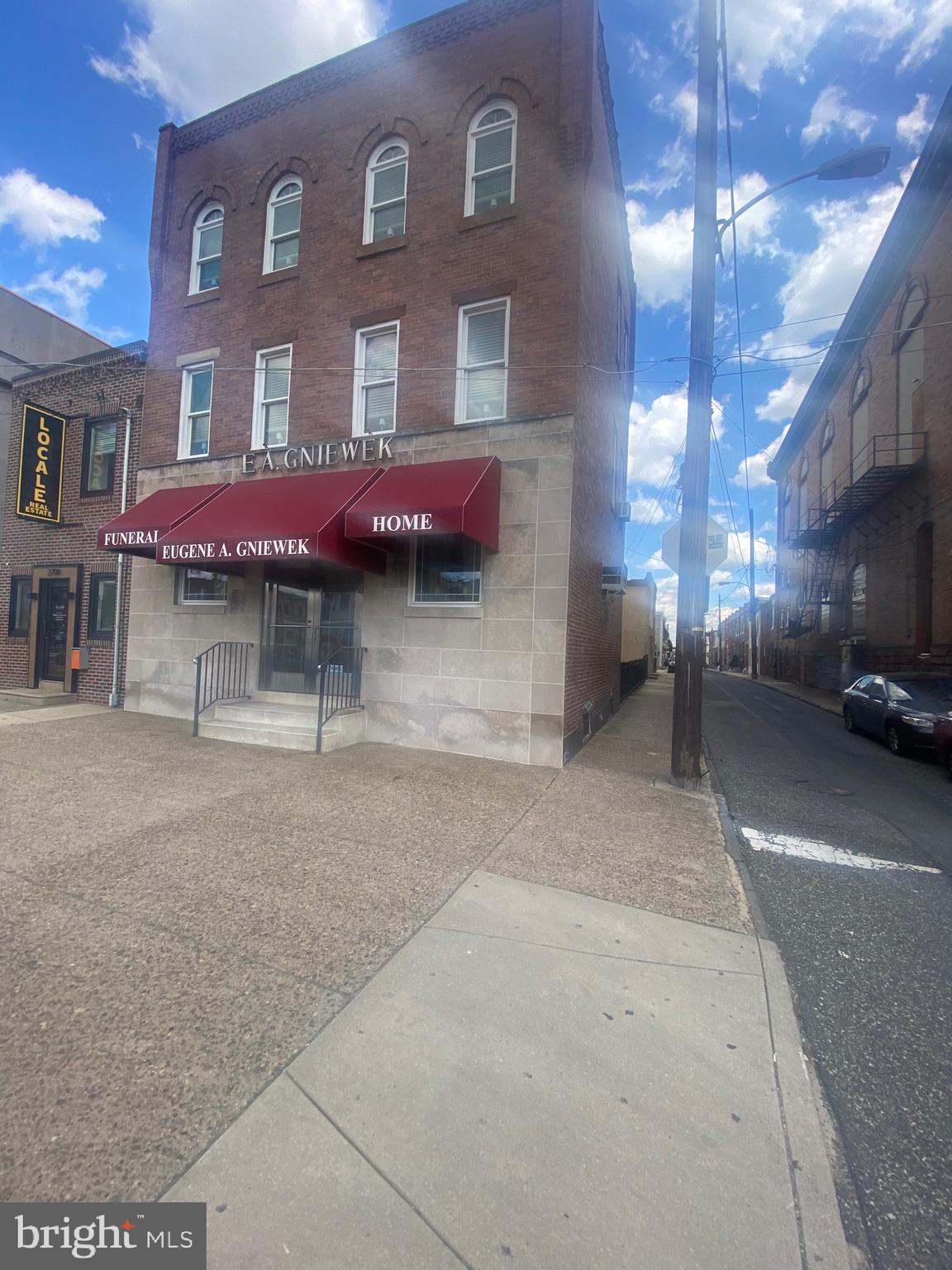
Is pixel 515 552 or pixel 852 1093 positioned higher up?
pixel 515 552

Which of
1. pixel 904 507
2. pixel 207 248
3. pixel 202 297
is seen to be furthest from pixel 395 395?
pixel 904 507

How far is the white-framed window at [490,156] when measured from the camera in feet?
29.6

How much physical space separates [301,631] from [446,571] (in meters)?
2.75

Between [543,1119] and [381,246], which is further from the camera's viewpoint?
[381,246]

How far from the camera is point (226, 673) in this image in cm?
977

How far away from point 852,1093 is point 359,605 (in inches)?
311

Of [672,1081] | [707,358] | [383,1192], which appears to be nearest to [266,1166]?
[383,1192]

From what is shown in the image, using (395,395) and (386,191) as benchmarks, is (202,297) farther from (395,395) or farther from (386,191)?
(395,395)

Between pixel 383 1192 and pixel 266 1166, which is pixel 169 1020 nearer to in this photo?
pixel 266 1166

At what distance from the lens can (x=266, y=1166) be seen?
188 cm

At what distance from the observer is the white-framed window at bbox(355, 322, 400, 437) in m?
9.33

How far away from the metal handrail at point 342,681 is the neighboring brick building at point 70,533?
525cm

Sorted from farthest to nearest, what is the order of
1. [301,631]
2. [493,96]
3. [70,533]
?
[70,533] < [301,631] < [493,96]

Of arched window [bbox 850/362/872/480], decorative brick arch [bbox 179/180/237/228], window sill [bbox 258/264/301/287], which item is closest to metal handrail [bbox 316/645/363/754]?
window sill [bbox 258/264/301/287]
